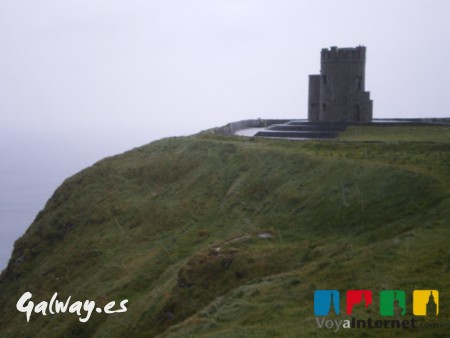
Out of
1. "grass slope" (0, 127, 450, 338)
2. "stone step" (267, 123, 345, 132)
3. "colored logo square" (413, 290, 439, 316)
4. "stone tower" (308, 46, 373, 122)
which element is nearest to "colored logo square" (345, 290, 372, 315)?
"grass slope" (0, 127, 450, 338)

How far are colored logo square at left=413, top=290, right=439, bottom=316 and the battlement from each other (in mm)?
37809

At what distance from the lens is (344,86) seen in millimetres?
49594

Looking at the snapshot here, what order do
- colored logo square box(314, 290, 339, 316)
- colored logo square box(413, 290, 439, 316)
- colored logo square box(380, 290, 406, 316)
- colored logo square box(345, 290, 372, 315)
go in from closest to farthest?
1. colored logo square box(413, 290, 439, 316)
2. colored logo square box(380, 290, 406, 316)
3. colored logo square box(345, 290, 372, 315)
4. colored logo square box(314, 290, 339, 316)

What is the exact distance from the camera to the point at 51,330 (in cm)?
2727

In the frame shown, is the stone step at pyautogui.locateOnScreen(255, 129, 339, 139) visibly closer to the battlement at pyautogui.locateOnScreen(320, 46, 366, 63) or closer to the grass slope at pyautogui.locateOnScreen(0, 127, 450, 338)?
the grass slope at pyautogui.locateOnScreen(0, 127, 450, 338)

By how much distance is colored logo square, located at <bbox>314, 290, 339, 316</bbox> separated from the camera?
14745 mm

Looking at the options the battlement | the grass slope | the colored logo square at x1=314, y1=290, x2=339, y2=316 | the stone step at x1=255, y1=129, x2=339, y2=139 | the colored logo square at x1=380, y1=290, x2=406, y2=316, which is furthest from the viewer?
the battlement

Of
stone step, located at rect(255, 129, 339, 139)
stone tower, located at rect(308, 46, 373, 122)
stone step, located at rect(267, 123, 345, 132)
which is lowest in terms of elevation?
stone step, located at rect(255, 129, 339, 139)

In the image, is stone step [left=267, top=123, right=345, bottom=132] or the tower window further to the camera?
the tower window

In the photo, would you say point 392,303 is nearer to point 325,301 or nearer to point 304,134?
point 325,301

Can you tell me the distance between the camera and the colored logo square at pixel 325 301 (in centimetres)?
1474

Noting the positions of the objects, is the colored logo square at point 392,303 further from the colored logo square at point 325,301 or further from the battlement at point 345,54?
the battlement at point 345,54

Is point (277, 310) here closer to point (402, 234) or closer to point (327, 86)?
point (402, 234)

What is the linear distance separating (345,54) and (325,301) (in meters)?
37.2
